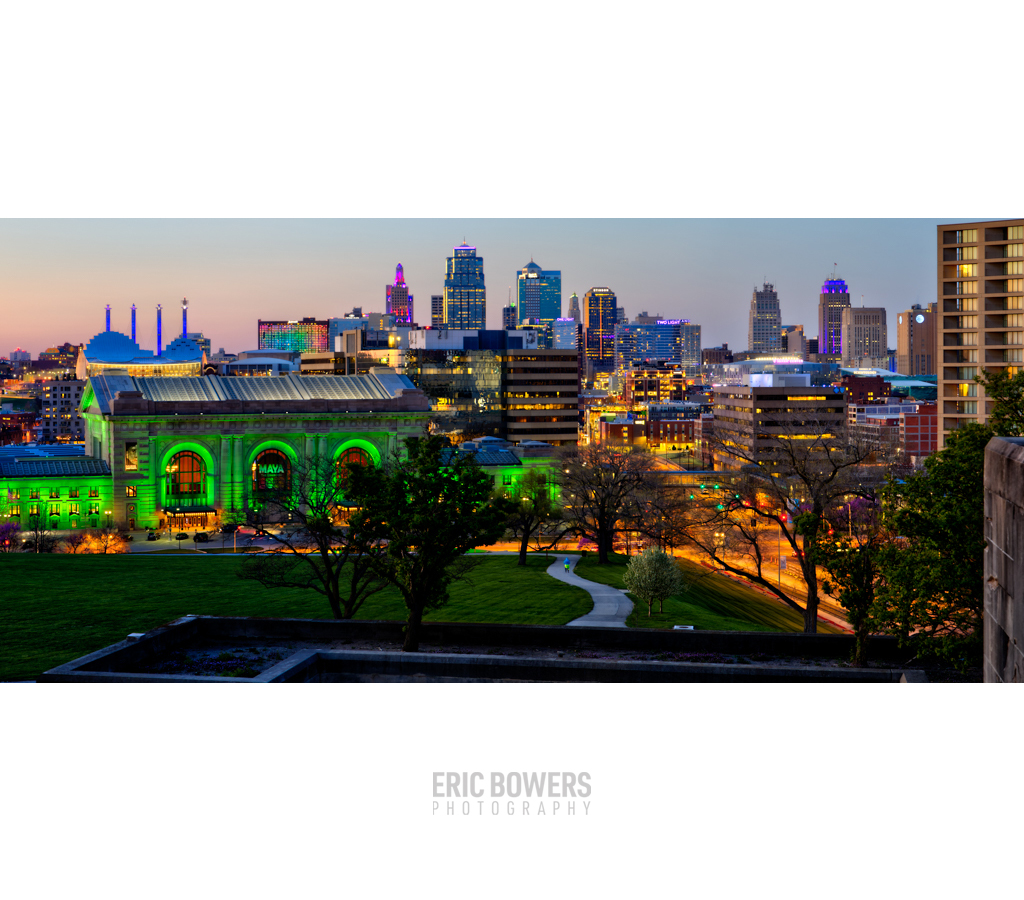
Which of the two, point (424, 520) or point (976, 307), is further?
point (976, 307)

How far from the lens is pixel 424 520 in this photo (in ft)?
78.6

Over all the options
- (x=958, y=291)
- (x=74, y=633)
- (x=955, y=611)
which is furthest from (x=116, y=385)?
(x=955, y=611)

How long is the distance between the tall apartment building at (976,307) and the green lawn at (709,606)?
40.4m

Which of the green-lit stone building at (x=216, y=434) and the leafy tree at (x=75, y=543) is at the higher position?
the green-lit stone building at (x=216, y=434)

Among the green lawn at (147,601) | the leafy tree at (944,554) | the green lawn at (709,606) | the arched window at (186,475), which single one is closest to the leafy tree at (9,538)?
the arched window at (186,475)

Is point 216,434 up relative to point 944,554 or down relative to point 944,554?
up

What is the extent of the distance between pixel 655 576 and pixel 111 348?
180 m

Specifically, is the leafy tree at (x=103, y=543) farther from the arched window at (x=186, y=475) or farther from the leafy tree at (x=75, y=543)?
the arched window at (x=186, y=475)

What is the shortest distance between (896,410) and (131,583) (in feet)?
596

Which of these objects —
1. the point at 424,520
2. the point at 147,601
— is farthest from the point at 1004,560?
Answer: the point at 147,601

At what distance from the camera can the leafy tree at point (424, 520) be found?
24.5m

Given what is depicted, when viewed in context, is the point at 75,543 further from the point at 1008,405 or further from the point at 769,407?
the point at 769,407

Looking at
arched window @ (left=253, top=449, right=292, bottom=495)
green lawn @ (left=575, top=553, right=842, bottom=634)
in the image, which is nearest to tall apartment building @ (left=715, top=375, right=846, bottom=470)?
arched window @ (left=253, top=449, right=292, bottom=495)

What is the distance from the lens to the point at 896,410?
195000 millimetres
